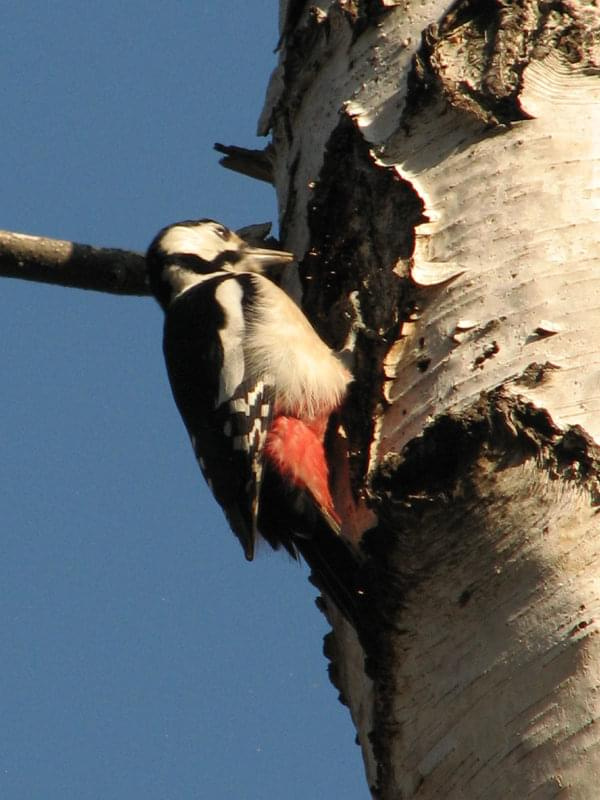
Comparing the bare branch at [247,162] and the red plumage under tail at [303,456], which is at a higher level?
the bare branch at [247,162]

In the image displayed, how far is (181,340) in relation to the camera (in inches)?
150

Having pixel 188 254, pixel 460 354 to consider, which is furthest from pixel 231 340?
pixel 460 354

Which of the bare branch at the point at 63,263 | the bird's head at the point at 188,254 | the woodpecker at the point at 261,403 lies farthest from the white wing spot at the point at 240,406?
the bird's head at the point at 188,254

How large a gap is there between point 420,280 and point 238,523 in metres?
0.96

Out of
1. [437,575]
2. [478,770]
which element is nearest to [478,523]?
[437,575]

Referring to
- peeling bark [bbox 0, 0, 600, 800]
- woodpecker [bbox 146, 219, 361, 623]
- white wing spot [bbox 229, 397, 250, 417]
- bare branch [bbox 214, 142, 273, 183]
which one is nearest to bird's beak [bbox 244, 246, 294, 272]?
woodpecker [bbox 146, 219, 361, 623]

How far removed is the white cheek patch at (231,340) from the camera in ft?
11.8

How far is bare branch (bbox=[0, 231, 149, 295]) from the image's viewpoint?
3422 mm

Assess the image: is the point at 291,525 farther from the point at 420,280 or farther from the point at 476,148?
the point at 476,148

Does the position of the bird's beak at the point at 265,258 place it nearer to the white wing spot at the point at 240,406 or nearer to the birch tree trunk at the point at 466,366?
the birch tree trunk at the point at 466,366

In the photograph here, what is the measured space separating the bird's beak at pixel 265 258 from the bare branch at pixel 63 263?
34cm

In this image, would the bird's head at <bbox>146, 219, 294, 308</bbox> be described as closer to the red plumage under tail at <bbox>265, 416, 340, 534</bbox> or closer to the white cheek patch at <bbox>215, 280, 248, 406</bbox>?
the white cheek patch at <bbox>215, 280, 248, 406</bbox>

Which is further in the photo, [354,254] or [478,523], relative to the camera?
[354,254]

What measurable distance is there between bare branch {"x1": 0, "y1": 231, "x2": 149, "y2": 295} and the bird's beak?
1.12 ft
